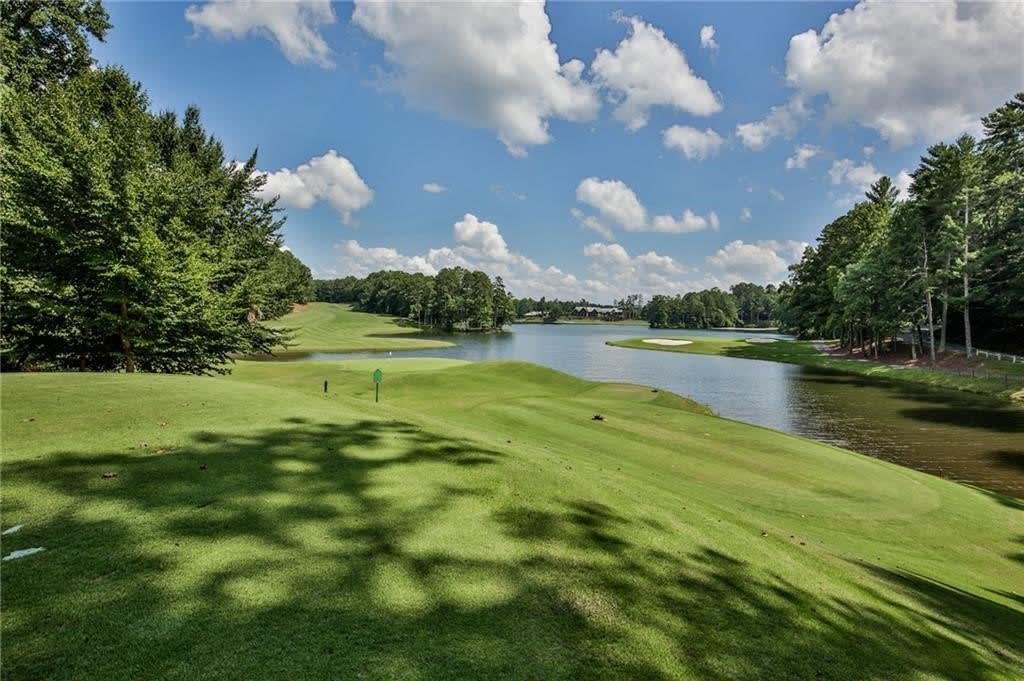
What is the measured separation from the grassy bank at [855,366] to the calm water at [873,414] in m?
2.31

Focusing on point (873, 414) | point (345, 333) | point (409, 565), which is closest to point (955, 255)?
point (873, 414)

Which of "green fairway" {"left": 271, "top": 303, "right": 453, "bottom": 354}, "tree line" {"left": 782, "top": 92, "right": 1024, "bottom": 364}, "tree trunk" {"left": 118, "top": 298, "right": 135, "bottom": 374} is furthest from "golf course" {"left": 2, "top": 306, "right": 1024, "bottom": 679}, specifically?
"green fairway" {"left": 271, "top": 303, "right": 453, "bottom": 354}

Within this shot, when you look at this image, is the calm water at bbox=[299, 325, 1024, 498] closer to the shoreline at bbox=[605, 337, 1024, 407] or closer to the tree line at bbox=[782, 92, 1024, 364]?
the shoreline at bbox=[605, 337, 1024, 407]

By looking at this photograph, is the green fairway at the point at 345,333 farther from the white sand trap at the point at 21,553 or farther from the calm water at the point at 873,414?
the white sand trap at the point at 21,553

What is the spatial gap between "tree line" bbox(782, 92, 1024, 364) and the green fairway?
56189 millimetres

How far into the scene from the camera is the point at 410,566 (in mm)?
3832

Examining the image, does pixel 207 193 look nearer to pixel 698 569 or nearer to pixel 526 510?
pixel 526 510

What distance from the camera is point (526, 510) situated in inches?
208

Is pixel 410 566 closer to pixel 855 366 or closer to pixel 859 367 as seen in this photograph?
pixel 859 367

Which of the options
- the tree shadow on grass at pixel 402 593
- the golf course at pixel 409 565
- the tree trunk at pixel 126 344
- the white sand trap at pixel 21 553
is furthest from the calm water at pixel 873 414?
the tree trunk at pixel 126 344

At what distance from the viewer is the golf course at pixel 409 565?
2.91 meters

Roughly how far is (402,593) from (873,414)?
30078 mm

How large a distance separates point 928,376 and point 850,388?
7718 millimetres

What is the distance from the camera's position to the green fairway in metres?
71.6
